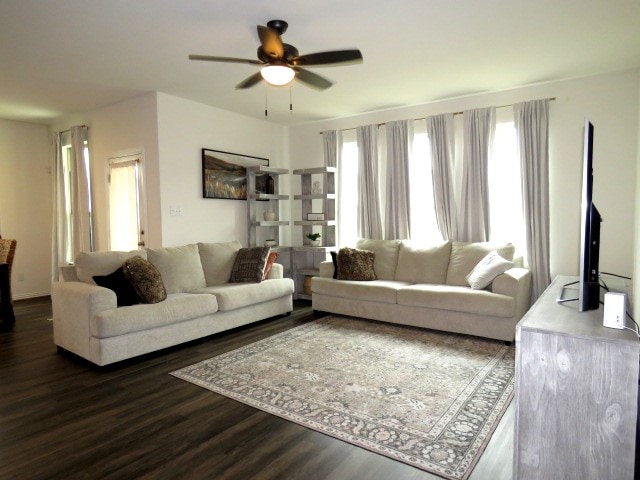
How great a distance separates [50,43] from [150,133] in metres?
1.48

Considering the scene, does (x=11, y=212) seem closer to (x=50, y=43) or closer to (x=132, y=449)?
(x=50, y=43)

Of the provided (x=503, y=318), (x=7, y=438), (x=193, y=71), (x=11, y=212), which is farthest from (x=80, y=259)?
(x=503, y=318)

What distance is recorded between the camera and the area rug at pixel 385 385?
2160 mm

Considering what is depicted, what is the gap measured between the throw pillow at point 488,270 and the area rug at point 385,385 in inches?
22.2

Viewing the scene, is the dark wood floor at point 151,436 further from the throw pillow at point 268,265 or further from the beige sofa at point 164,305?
the throw pillow at point 268,265

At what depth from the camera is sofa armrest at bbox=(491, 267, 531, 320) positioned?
12.3 feet

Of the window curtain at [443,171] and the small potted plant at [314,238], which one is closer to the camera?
the window curtain at [443,171]

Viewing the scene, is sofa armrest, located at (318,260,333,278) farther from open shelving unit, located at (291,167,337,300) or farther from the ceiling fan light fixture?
→ the ceiling fan light fixture

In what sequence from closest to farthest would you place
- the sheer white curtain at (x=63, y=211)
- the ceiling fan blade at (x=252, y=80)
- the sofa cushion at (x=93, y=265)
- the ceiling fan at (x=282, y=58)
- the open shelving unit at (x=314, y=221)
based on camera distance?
the ceiling fan at (x=282, y=58), the ceiling fan blade at (x=252, y=80), the sofa cushion at (x=93, y=265), the open shelving unit at (x=314, y=221), the sheer white curtain at (x=63, y=211)

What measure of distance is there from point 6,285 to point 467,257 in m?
5.22

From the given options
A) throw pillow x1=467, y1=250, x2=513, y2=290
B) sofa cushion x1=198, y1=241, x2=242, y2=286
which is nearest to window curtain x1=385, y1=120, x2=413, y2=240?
throw pillow x1=467, y1=250, x2=513, y2=290

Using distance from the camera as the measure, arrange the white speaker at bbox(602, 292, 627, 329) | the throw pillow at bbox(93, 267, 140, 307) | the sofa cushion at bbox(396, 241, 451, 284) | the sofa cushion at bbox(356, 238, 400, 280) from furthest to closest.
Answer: the sofa cushion at bbox(356, 238, 400, 280) → the sofa cushion at bbox(396, 241, 451, 284) → the throw pillow at bbox(93, 267, 140, 307) → the white speaker at bbox(602, 292, 627, 329)

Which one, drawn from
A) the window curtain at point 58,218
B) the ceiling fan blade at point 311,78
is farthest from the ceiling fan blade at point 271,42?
the window curtain at point 58,218

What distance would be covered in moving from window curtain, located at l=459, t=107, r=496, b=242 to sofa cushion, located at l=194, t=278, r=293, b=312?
2.30 m
